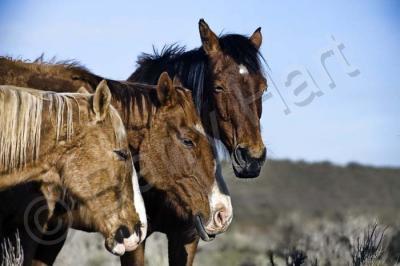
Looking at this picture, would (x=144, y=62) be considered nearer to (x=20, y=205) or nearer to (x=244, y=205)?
(x=20, y=205)

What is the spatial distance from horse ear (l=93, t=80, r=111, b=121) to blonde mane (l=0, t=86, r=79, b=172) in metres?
0.18

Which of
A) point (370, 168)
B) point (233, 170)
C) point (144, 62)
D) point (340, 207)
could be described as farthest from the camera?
point (370, 168)

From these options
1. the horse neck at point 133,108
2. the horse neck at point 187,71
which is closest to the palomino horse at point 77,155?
the horse neck at point 133,108

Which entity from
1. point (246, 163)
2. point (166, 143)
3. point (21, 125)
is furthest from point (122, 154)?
point (246, 163)

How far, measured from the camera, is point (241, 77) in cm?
737

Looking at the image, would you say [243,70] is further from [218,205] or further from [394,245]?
[394,245]

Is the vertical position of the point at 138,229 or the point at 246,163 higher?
the point at 246,163

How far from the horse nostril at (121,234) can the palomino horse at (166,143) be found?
3.34 ft

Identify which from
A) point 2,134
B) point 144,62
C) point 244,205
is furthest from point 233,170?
point 244,205

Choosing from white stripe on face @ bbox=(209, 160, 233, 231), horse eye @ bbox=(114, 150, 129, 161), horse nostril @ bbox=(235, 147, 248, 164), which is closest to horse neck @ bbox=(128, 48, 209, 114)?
horse nostril @ bbox=(235, 147, 248, 164)

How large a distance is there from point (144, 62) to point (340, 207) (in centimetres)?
2994

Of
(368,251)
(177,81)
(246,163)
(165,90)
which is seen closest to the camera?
(165,90)

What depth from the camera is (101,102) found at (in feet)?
18.7

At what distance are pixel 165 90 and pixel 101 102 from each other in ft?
3.57
